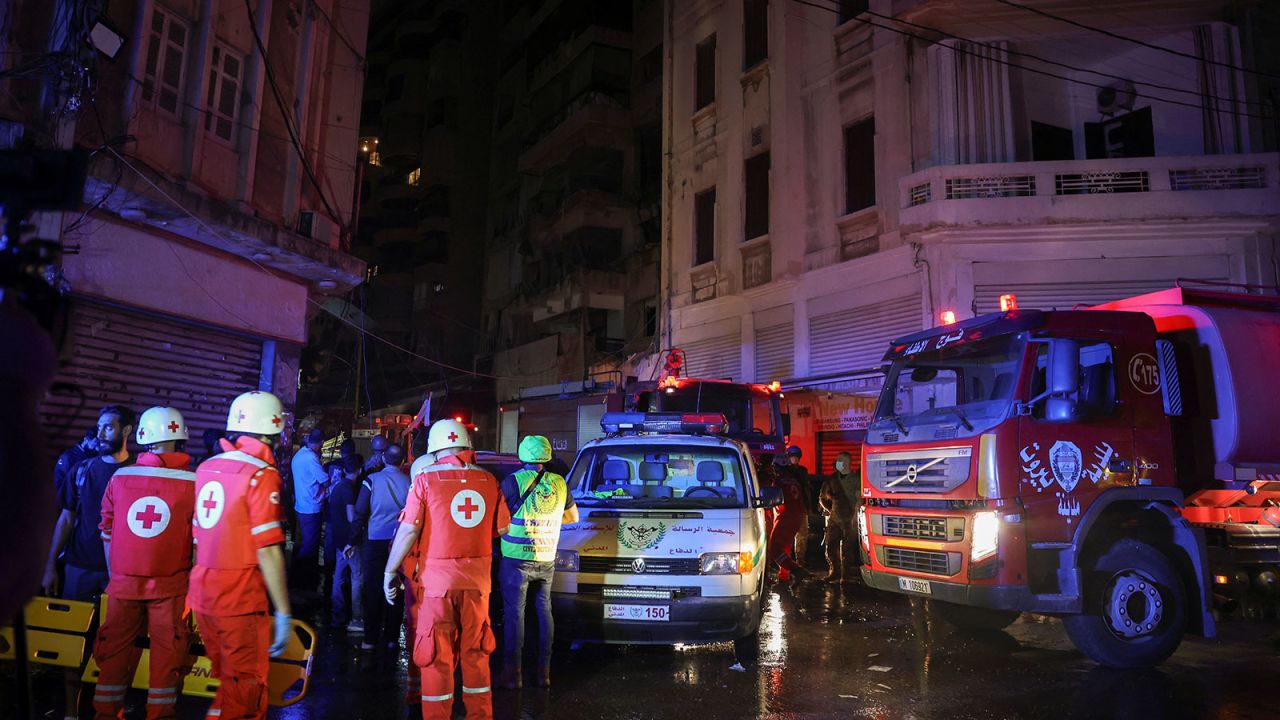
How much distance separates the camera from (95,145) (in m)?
9.41

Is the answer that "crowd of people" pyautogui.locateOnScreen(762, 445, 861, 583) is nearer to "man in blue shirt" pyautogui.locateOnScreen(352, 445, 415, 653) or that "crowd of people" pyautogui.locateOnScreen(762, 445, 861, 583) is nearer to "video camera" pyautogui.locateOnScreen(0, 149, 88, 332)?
"man in blue shirt" pyautogui.locateOnScreen(352, 445, 415, 653)

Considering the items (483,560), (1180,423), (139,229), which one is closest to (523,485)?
(483,560)

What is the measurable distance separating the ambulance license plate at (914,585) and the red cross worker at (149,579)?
18.5 ft

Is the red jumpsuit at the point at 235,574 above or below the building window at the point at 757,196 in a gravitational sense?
below

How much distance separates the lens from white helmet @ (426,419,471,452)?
5082mm

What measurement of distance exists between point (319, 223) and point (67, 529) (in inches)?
345

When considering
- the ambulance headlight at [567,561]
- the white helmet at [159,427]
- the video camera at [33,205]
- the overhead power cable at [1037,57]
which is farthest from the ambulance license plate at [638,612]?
the overhead power cable at [1037,57]

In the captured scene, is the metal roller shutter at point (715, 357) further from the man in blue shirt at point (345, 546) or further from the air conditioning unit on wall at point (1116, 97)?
the man in blue shirt at point (345, 546)

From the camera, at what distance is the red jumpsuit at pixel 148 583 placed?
14.1ft

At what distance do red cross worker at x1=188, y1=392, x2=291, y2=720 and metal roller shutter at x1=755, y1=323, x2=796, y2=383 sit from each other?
14157 mm

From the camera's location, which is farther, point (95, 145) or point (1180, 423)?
point (95, 145)

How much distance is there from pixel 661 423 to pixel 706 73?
1431cm

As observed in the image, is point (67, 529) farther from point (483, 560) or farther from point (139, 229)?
point (139, 229)

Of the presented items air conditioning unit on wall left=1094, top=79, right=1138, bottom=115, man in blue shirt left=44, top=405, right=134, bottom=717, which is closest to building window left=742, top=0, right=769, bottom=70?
air conditioning unit on wall left=1094, top=79, right=1138, bottom=115
